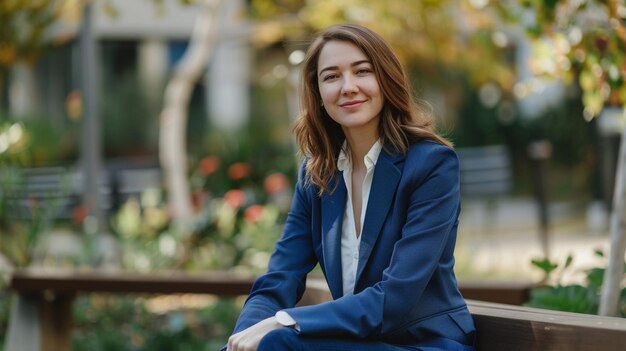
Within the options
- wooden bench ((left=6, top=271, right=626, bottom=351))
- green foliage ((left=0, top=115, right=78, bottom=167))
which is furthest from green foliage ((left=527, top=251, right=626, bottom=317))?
green foliage ((left=0, top=115, right=78, bottom=167))

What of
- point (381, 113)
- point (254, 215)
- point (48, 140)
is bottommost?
point (254, 215)

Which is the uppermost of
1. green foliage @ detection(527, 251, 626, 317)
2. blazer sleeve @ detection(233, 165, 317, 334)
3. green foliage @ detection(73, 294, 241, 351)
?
blazer sleeve @ detection(233, 165, 317, 334)

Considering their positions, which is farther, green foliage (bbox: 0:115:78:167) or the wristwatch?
green foliage (bbox: 0:115:78:167)

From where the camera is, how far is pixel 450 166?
2.92 metres

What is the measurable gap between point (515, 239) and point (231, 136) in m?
5.95

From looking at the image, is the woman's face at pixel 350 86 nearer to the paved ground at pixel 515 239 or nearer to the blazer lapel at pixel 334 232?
the blazer lapel at pixel 334 232

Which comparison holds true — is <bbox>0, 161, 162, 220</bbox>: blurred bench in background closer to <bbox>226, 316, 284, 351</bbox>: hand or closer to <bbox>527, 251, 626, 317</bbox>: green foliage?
<bbox>527, 251, 626, 317</bbox>: green foliage

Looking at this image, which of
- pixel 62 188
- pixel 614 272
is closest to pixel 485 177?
pixel 62 188

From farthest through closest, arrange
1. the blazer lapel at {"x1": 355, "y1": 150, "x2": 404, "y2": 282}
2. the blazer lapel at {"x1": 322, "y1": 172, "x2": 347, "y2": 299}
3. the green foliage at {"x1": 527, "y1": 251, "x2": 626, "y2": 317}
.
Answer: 1. the green foliage at {"x1": 527, "y1": 251, "x2": 626, "y2": 317}
2. the blazer lapel at {"x1": 322, "y1": 172, "x2": 347, "y2": 299}
3. the blazer lapel at {"x1": 355, "y1": 150, "x2": 404, "y2": 282}

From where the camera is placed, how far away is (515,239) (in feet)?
42.7

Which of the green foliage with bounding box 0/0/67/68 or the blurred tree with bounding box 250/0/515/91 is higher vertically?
the green foliage with bounding box 0/0/67/68

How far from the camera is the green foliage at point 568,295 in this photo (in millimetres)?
3922

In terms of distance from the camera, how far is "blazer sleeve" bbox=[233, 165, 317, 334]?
3.20 meters

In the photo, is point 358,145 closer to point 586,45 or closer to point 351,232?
point 351,232
